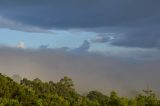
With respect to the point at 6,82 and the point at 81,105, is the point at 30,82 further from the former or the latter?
the point at 81,105

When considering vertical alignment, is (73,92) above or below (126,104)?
above

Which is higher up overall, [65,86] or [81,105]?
[65,86]

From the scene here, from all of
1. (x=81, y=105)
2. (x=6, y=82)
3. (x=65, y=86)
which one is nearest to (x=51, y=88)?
(x=65, y=86)

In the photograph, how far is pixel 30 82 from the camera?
142 metres

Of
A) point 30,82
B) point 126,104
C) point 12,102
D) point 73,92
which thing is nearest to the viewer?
point 12,102

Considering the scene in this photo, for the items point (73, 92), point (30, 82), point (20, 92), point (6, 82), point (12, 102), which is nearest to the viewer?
point (12, 102)

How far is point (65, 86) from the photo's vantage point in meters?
142

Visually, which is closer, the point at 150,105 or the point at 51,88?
the point at 150,105

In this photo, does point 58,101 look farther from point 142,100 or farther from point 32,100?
point 142,100

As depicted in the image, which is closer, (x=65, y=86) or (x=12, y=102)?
(x=12, y=102)

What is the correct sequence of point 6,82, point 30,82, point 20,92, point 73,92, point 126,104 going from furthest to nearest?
→ point 30,82 → point 73,92 → point 6,82 → point 20,92 → point 126,104

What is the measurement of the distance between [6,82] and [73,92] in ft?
87.0

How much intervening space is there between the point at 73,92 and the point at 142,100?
128ft

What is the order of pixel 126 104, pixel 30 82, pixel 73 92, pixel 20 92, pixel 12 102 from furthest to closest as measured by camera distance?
pixel 30 82 < pixel 73 92 < pixel 20 92 < pixel 126 104 < pixel 12 102
